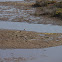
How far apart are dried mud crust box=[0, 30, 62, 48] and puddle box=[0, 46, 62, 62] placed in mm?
735

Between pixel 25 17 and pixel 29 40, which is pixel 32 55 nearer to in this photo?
pixel 29 40

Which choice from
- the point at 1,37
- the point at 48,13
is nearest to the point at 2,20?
the point at 48,13

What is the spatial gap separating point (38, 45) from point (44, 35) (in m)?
2.50

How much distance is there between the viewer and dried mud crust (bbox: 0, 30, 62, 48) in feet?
39.8

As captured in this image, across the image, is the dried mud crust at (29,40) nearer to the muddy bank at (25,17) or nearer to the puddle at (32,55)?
the puddle at (32,55)

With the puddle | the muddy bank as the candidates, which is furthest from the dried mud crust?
the muddy bank

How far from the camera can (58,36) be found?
14.3 meters

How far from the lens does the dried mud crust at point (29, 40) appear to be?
12.1 metres

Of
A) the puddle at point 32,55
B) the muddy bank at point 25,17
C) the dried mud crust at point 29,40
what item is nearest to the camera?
the puddle at point 32,55

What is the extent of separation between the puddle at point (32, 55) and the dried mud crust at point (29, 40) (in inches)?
28.9

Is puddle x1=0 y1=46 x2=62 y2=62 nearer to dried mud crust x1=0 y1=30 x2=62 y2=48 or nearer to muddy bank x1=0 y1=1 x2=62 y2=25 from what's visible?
dried mud crust x1=0 y1=30 x2=62 y2=48

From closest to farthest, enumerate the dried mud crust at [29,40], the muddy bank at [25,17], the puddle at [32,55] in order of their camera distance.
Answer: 1. the puddle at [32,55]
2. the dried mud crust at [29,40]
3. the muddy bank at [25,17]

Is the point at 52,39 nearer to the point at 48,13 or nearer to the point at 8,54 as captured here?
the point at 8,54

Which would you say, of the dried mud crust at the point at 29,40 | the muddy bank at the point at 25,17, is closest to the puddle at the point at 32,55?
the dried mud crust at the point at 29,40
